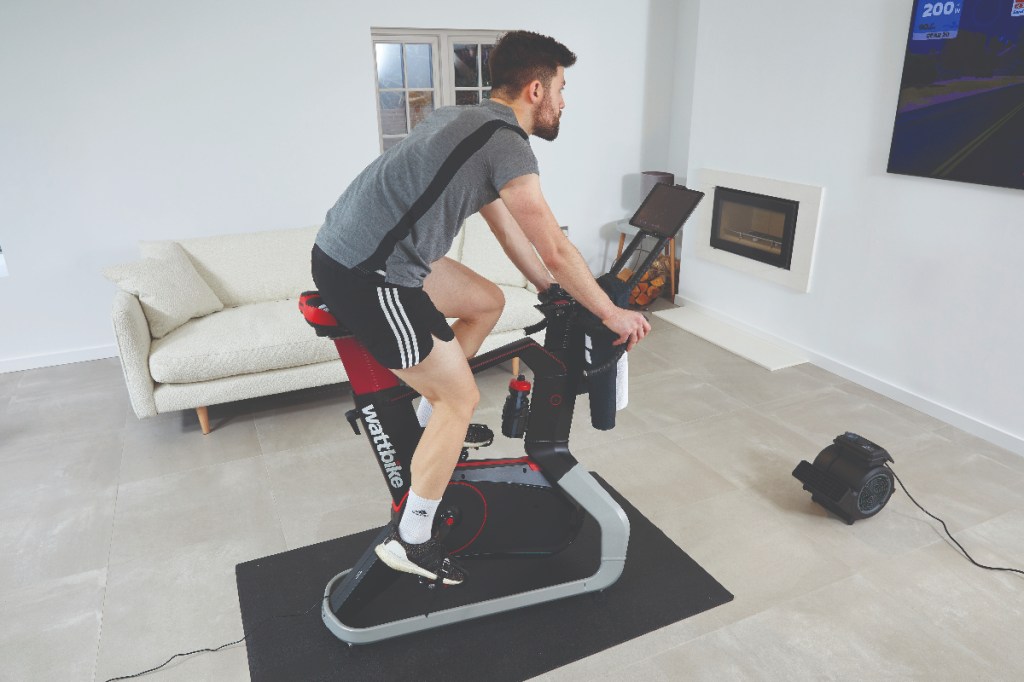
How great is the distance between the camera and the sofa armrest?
2861 mm

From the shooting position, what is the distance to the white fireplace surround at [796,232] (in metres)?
Answer: 3.70

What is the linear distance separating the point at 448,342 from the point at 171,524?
1383 mm

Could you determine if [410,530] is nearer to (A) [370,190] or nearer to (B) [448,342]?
(B) [448,342]

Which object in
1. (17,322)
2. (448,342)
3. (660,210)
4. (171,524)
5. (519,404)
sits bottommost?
(171,524)

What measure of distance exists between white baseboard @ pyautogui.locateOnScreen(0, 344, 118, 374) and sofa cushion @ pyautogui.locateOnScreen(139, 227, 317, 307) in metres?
0.94

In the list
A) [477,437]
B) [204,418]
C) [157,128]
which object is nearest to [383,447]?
[477,437]

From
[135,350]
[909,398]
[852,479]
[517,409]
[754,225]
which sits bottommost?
[909,398]

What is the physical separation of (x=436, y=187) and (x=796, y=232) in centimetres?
278

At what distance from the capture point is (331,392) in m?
3.58

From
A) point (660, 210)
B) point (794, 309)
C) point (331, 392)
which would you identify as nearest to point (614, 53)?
point (794, 309)

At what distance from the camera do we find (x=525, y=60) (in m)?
1.70

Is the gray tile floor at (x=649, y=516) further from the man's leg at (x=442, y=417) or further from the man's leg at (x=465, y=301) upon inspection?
the man's leg at (x=465, y=301)

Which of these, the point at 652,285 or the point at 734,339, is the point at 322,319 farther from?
the point at 652,285

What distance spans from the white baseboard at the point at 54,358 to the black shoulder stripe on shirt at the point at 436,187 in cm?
314
